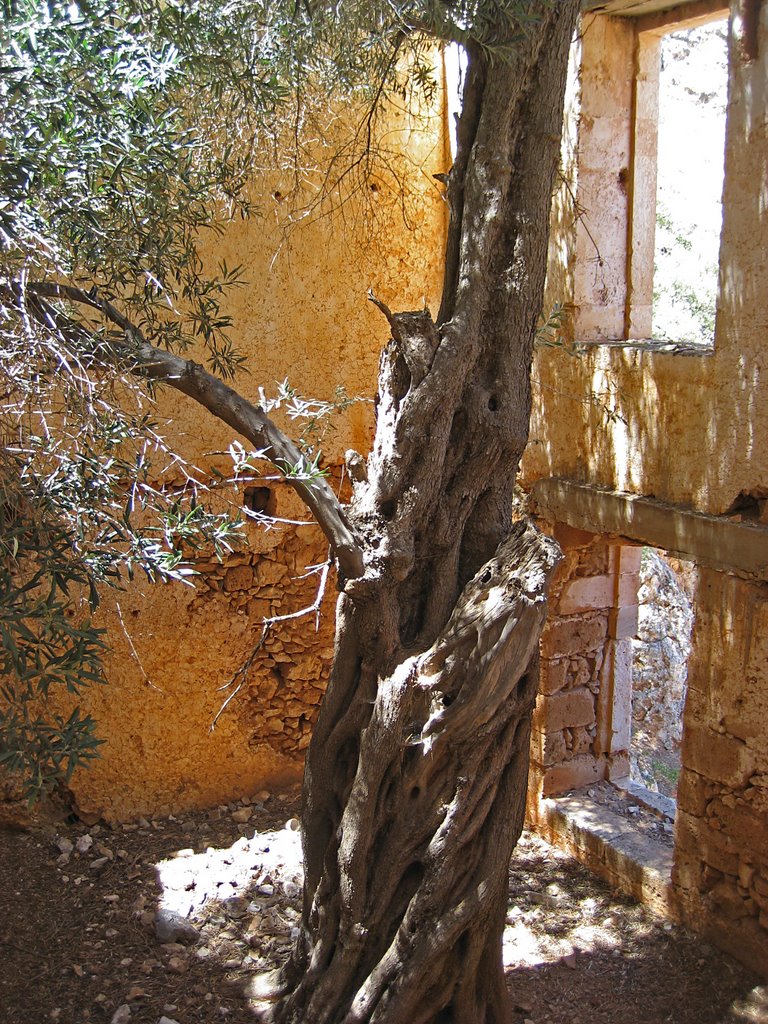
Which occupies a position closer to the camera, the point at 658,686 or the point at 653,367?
the point at 653,367

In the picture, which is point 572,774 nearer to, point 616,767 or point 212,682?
point 616,767

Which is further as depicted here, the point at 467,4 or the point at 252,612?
the point at 252,612

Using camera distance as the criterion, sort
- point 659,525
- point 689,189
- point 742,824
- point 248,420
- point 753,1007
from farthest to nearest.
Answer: point 689,189, point 659,525, point 742,824, point 753,1007, point 248,420

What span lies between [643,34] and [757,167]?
172 centimetres

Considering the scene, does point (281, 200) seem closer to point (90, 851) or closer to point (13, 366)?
point (13, 366)

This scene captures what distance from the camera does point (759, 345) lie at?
17.4 ft

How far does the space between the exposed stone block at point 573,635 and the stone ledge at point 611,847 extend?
40.4 inches

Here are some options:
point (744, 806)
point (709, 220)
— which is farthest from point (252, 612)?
point (709, 220)

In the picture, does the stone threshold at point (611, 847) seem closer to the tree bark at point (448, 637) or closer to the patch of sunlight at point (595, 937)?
the patch of sunlight at point (595, 937)

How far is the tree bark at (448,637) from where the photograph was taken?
4.33 metres

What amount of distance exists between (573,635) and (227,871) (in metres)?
2.72

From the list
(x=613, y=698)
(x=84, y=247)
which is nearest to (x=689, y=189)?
(x=613, y=698)

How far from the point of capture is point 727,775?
222 inches

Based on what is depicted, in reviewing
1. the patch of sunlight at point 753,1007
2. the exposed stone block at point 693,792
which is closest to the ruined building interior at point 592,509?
the exposed stone block at point 693,792
